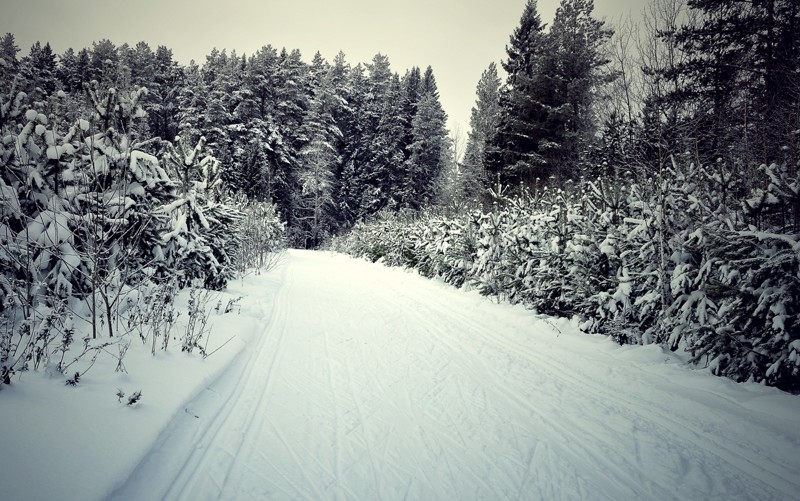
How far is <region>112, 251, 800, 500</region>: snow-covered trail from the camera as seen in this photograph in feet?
7.79

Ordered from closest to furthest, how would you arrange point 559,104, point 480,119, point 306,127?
point 559,104, point 480,119, point 306,127

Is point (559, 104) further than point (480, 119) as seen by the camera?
No

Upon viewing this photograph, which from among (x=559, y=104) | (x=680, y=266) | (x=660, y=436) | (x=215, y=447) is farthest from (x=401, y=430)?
(x=559, y=104)

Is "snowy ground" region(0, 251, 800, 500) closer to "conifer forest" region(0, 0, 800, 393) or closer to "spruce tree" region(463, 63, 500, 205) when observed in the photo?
"conifer forest" region(0, 0, 800, 393)

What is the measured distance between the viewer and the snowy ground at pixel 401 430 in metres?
2.27

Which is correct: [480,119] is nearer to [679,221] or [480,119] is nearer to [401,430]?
[679,221]

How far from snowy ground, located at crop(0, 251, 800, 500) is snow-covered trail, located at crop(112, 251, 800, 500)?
0.05 feet

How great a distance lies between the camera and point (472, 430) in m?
3.04

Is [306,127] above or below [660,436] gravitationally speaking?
above

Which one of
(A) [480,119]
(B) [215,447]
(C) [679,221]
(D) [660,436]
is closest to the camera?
(B) [215,447]

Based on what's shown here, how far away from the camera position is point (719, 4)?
35.3ft

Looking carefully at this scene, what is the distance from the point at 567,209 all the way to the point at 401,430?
596 cm

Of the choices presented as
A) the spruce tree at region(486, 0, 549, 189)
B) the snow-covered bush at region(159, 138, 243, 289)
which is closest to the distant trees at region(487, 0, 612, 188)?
the spruce tree at region(486, 0, 549, 189)

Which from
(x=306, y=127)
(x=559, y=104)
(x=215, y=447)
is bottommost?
(x=215, y=447)
